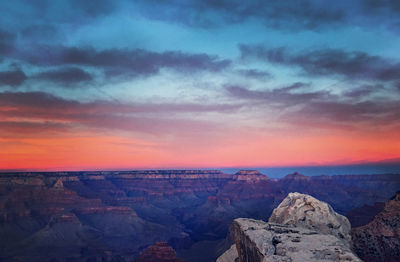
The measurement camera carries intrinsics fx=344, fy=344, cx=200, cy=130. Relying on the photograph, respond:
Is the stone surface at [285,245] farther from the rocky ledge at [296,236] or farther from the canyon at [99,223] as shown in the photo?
the canyon at [99,223]

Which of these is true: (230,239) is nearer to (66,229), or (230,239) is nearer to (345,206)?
(66,229)

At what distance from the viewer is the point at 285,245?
12609 millimetres

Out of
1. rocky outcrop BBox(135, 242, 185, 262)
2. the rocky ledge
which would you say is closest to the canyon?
rocky outcrop BBox(135, 242, 185, 262)

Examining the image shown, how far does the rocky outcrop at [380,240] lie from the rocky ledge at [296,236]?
2.13 m

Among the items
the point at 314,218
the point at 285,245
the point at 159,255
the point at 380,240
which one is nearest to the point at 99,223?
the point at 159,255

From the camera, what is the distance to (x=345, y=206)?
609 ft

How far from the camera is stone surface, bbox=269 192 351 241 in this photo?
1717 cm

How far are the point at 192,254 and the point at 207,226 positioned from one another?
4127 centimetres

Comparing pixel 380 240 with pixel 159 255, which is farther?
pixel 159 255

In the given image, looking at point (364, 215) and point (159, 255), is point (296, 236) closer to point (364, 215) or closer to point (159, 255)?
point (159, 255)

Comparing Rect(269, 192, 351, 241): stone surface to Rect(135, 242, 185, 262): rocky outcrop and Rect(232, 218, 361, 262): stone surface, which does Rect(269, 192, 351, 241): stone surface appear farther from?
Rect(135, 242, 185, 262): rocky outcrop

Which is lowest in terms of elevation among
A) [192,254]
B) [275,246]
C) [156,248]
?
[192,254]

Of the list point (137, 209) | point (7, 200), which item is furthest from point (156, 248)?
point (137, 209)

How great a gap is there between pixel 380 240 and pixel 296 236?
9.70 metres
